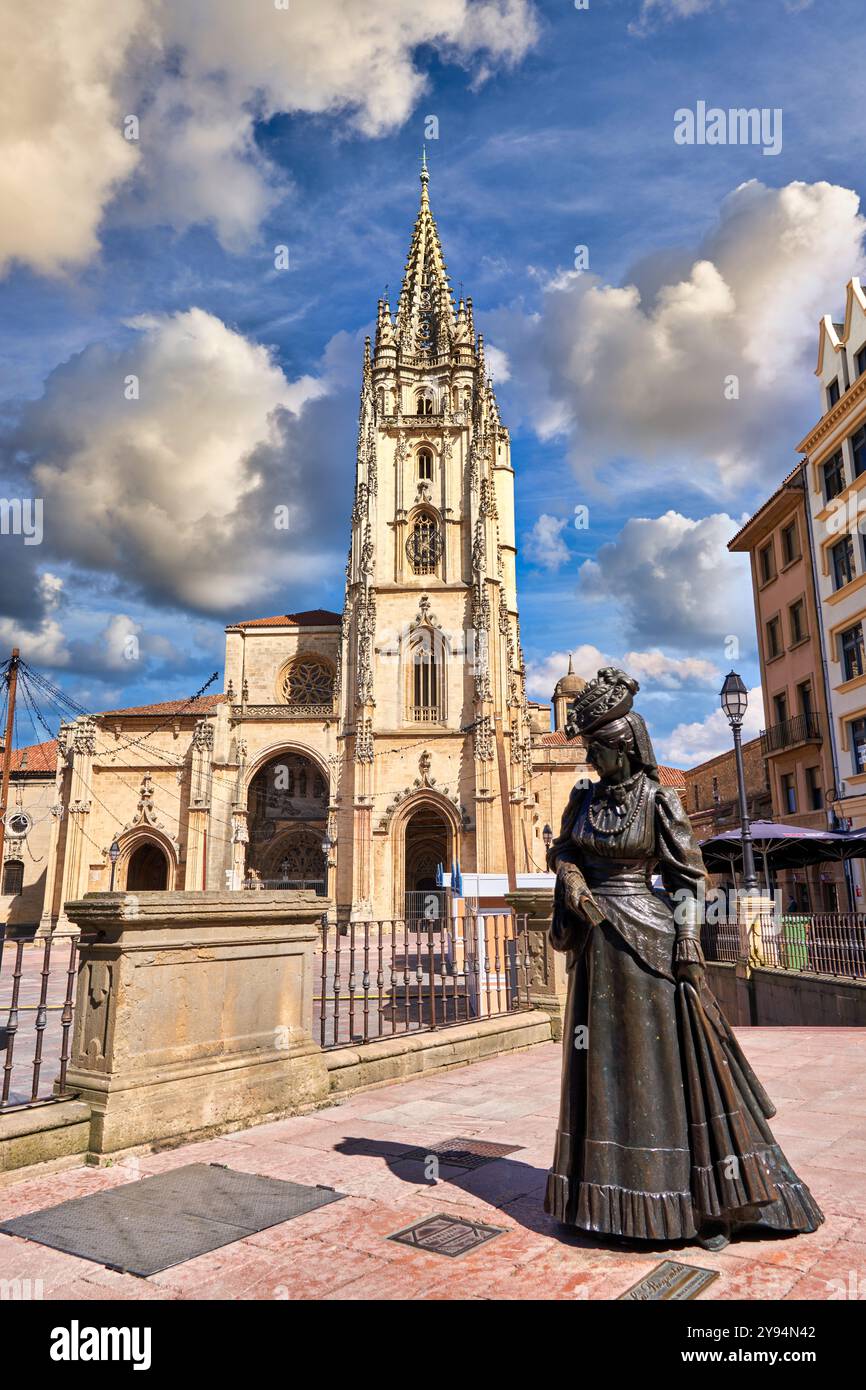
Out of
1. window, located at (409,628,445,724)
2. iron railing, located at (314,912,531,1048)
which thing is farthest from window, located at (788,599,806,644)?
iron railing, located at (314,912,531,1048)

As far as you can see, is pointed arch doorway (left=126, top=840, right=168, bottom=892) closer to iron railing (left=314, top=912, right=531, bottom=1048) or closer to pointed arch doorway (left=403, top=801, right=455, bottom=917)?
pointed arch doorway (left=403, top=801, right=455, bottom=917)

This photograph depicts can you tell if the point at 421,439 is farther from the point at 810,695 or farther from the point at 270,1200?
the point at 270,1200

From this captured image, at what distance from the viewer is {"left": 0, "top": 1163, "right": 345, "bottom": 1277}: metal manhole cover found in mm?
3367

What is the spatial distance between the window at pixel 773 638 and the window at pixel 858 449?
20.7 feet

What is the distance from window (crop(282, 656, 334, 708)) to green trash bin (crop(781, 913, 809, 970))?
30.8 meters

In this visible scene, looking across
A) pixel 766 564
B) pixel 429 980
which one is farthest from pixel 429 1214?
pixel 766 564

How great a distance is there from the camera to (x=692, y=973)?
11.2ft

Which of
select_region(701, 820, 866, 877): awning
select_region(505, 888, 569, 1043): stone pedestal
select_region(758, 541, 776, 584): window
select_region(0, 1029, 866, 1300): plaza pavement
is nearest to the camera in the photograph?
select_region(0, 1029, 866, 1300): plaza pavement

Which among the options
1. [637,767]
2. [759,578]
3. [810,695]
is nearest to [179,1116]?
[637,767]

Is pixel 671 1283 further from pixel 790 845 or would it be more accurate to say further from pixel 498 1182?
pixel 790 845
